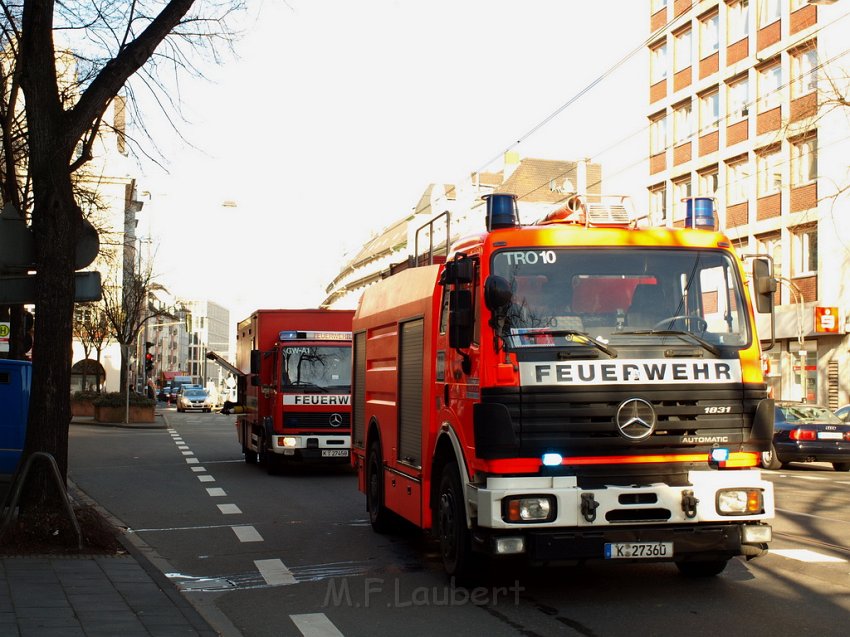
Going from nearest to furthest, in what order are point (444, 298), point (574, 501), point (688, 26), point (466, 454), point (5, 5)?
point (574, 501) → point (466, 454) → point (444, 298) → point (5, 5) → point (688, 26)

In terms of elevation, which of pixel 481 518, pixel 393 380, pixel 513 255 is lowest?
pixel 481 518

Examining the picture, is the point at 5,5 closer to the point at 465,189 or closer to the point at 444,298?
the point at 444,298

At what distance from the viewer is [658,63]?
167ft

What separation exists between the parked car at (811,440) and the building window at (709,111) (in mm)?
23734

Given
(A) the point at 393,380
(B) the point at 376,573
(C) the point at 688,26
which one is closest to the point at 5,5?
(A) the point at 393,380

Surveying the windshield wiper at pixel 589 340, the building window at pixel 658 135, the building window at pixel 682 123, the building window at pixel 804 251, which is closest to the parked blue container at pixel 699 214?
the windshield wiper at pixel 589 340

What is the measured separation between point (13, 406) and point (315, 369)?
8.98 meters

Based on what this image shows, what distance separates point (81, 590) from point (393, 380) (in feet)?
13.4

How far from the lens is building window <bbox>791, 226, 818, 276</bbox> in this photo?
39469mm

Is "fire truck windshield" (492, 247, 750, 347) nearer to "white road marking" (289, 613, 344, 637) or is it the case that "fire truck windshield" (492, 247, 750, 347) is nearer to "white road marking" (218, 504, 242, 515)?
"white road marking" (289, 613, 344, 637)

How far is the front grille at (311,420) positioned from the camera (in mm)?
19859

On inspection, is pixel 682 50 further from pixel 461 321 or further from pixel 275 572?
pixel 461 321

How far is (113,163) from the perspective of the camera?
7962 cm

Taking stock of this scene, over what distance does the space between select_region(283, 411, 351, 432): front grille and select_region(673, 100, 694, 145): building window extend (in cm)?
A: 3159
